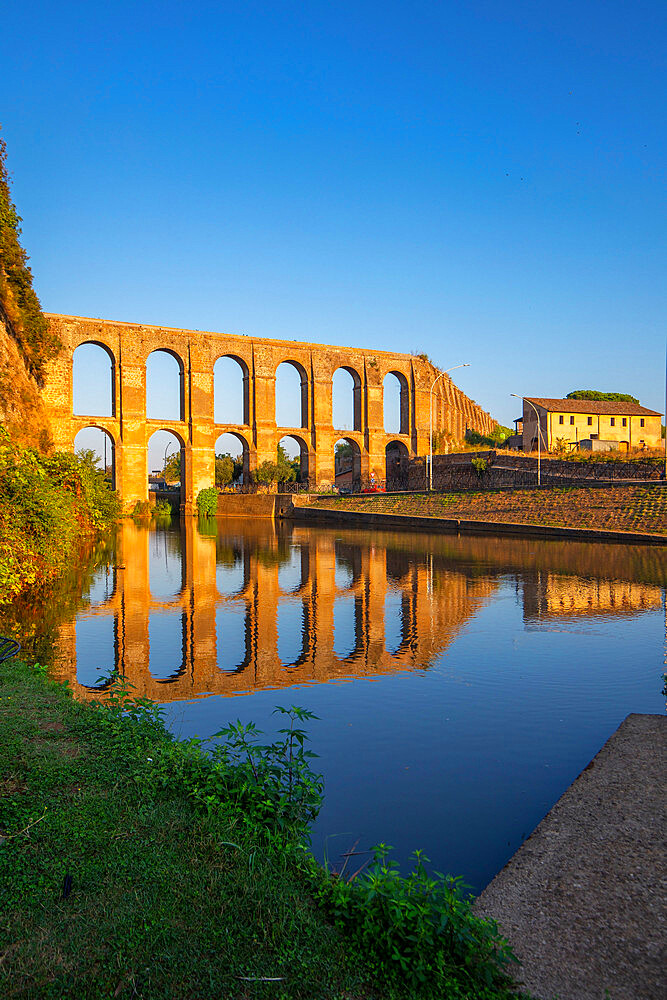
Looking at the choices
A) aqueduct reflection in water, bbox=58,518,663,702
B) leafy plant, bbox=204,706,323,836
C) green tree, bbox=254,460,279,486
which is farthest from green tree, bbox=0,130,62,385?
leafy plant, bbox=204,706,323,836

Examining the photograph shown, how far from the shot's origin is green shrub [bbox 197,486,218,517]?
5091 centimetres

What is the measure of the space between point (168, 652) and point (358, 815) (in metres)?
4.79

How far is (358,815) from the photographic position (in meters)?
4.08

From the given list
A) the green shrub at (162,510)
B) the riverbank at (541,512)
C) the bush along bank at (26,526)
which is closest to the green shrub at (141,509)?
the green shrub at (162,510)

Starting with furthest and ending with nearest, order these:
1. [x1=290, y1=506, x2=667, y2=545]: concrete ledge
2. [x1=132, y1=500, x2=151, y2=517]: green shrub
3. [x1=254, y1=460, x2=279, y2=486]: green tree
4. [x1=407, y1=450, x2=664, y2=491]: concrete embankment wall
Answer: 1. [x1=254, y1=460, x2=279, y2=486]: green tree
2. [x1=132, y1=500, x2=151, y2=517]: green shrub
3. [x1=407, y1=450, x2=664, y2=491]: concrete embankment wall
4. [x1=290, y1=506, x2=667, y2=545]: concrete ledge

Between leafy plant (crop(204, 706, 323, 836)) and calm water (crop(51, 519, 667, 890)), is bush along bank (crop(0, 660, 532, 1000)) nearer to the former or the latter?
leafy plant (crop(204, 706, 323, 836))

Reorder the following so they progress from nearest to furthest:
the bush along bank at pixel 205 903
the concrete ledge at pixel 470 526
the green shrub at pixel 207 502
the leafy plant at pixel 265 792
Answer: the bush along bank at pixel 205 903 → the leafy plant at pixel 265 792 → the concrete ledge at pixel 470 526 → the green shrub at pixel 207 502

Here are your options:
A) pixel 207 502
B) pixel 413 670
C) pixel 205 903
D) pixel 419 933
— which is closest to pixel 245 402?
pixel 207 502

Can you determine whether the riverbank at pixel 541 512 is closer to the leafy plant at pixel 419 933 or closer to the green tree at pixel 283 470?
the green tree at pixel 283 470

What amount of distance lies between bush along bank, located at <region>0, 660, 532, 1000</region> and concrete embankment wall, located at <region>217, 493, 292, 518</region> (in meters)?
42.7

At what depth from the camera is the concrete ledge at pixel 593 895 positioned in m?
2.40

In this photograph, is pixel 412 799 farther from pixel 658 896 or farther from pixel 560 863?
pixel 658 896

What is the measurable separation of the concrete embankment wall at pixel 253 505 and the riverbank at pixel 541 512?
687 cm

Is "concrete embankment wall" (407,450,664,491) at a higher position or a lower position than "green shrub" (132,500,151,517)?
higher
